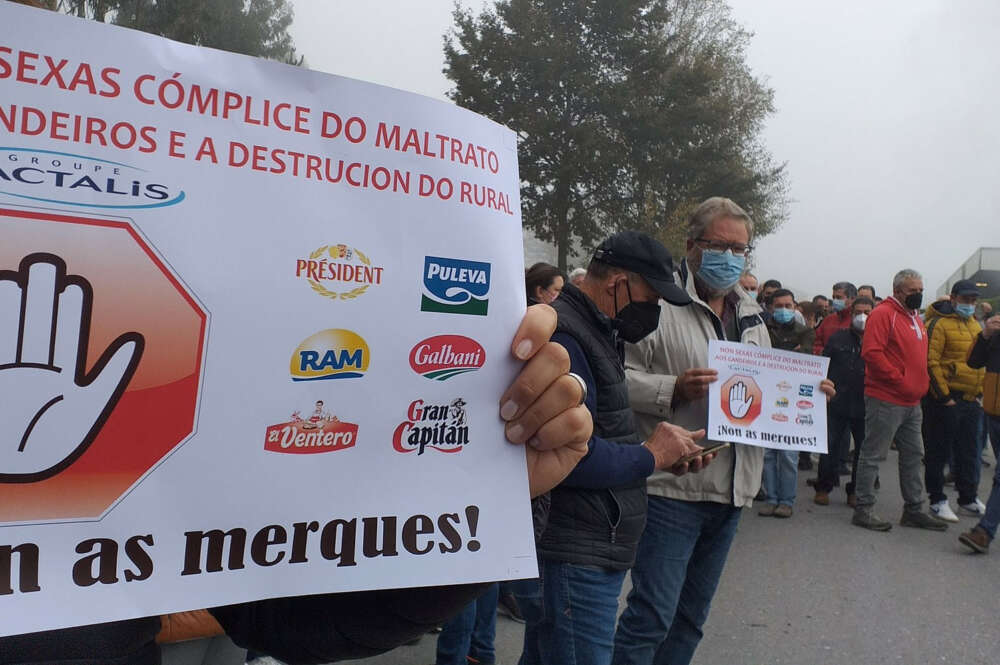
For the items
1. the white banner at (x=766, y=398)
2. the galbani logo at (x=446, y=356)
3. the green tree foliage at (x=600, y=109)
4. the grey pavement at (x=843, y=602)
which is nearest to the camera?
the galbani logo at (x=446, y=356)

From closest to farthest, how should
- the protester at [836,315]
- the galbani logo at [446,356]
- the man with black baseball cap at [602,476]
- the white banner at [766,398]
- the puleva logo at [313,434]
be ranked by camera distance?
the puleva logo at [313,434]
the galbani logo at [446,356]
the man with black baseball cap at [602,476]
the white banner at [766,398]
the protester at [836,315]

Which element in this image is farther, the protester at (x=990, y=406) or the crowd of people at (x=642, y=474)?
the protester at (x=990, y=406)

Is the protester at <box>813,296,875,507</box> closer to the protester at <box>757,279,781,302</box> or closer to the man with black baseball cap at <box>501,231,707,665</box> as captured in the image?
the protester at <box>757,279,781,302</box>

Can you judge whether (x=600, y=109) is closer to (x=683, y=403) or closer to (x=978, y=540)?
(x=978, y=540)

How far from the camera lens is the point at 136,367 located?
916 millimetres

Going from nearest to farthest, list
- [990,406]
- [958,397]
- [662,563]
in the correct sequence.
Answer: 1. [662,563]
2. [990,406]
3. [958,397]

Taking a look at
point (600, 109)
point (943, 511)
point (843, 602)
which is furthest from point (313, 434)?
point (600, 109)

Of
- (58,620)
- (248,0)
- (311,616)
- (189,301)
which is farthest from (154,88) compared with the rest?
(248,0)

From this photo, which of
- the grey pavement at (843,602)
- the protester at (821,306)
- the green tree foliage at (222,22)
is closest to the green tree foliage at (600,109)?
the green tree foliage at (222,22)

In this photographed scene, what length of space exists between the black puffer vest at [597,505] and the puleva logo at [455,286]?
3.65 ft

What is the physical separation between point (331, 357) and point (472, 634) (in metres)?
2.99

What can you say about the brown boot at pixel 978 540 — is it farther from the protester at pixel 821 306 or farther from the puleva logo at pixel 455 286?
the puleva logo at pixel 455 286

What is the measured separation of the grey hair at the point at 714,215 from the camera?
9.73 feet

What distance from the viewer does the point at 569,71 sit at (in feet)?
87.4
